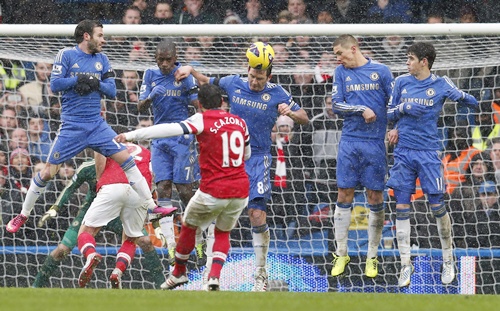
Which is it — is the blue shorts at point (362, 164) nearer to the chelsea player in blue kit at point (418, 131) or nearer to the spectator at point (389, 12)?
the chelsea player in blue kit at point (418, 131)

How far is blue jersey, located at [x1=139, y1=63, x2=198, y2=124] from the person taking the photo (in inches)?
520

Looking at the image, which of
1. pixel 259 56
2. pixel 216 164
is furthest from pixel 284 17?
pixel 216 164

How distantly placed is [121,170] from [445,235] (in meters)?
3.55

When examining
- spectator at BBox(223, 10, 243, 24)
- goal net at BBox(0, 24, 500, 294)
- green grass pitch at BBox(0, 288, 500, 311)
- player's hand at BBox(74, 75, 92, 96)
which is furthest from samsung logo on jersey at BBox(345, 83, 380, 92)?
spectator at BBox(223, 10, 243, 24)

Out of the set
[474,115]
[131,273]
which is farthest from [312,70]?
[131,273]

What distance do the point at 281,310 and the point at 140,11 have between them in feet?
31.0

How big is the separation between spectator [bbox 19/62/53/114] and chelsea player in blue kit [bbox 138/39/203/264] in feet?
8.73

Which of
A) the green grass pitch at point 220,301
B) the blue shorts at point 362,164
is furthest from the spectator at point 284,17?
the green grass pitch at point 220,301

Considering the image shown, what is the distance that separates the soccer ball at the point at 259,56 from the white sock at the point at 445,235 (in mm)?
2509

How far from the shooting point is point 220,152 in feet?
35.7

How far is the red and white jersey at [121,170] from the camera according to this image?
12.5m

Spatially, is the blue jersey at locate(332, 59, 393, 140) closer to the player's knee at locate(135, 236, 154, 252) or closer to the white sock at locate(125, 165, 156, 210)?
the white sock at locate(125, 165, 156, 210)

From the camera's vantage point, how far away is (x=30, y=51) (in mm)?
14609

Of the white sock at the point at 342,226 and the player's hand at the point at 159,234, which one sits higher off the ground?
the white sock at the point at 342,226
